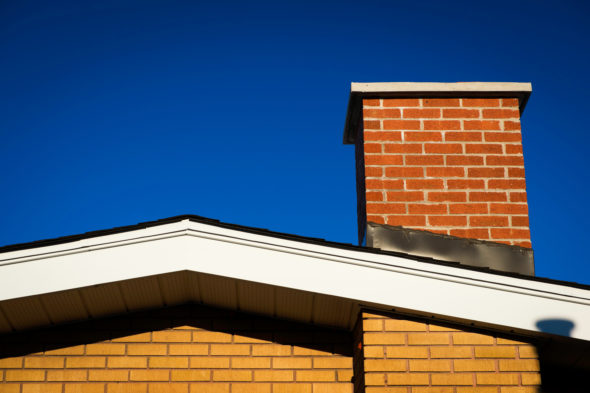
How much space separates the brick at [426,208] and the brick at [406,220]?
61 millimetres

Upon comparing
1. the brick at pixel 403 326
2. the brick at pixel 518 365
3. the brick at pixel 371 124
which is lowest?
the brick at pixel 518 365

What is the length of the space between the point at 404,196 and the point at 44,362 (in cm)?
319

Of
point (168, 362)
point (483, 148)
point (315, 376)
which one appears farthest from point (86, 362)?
point (483, 148)

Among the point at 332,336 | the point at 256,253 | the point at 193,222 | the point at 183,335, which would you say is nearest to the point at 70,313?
the point at 183,335

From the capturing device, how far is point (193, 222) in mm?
4812

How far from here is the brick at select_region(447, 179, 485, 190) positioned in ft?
19.6

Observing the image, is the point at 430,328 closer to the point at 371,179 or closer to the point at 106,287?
the point at 371,179

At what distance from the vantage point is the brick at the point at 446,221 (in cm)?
580

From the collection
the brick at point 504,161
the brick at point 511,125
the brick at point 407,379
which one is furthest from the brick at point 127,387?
the brick at point 511,125

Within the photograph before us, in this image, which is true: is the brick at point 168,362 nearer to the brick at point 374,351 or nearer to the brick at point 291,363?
the brick at point 291,363

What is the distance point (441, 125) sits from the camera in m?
6.27

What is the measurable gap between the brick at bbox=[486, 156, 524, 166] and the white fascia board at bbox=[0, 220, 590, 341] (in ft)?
5.91

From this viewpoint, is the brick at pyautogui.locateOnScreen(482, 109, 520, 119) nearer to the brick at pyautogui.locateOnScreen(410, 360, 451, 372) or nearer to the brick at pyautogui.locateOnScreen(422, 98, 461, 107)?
the brick at pyautogui.locateOnScreen(422, 98, 461, 107)

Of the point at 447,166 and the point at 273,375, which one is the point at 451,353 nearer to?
the point at 273,375
